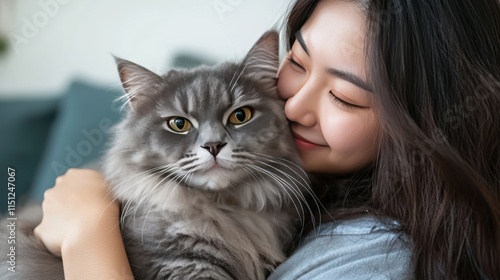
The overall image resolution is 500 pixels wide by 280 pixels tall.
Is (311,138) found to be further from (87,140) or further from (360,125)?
(87,140)

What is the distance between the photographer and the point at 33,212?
5.25 ft

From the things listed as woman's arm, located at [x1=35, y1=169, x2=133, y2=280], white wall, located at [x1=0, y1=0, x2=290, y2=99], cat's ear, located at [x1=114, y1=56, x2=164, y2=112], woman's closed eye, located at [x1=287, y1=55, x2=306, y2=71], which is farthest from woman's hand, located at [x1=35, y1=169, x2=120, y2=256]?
white wall, located at [x1=0, y1=0, x2=290, y2=99]

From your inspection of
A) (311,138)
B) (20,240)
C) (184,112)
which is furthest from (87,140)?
(311,138)

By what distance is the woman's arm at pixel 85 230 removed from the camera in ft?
4.06

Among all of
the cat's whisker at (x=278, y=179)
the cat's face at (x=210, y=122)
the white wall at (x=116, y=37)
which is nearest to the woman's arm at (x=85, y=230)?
the cat's face at (x=210, y=122)

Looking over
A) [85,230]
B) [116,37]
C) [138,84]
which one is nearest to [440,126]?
[138,84]

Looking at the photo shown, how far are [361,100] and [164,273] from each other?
669 millimetres

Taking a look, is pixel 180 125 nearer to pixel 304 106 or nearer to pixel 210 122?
pixel 210 122

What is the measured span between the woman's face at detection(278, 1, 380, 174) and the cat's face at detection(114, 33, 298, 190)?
8 cm

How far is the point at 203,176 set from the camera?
1.27 m

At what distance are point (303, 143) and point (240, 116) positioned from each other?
199mm

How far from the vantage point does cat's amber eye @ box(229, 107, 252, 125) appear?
4.52ft

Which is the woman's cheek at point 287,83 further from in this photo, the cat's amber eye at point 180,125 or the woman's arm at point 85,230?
the woman's arm at point 85,230

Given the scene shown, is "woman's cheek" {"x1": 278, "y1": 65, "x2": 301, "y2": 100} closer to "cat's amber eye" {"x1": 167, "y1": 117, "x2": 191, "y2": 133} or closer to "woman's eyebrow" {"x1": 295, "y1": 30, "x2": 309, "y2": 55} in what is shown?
"woman's eyebrow" {"x1": 295, "y1": 30, "x2": 309, "y2": 55}
